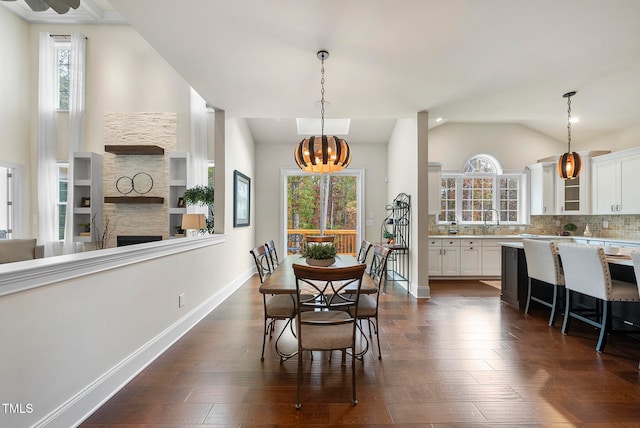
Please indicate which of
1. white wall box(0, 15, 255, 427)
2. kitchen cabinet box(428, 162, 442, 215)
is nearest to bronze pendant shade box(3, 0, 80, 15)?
white wall box(0, 15, 255, 427)

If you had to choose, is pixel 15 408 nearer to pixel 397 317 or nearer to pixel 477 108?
pixel 397 317

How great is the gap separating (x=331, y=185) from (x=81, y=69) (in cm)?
530

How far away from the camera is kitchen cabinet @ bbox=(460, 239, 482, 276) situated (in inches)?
225

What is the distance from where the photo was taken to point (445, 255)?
571 centimetres

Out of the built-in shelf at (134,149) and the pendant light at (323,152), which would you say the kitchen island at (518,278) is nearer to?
the pendant light at (323,152)

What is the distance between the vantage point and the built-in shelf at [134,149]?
524cm

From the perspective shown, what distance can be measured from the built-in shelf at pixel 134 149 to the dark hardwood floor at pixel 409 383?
3476 mm

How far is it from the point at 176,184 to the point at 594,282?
19.0 feet

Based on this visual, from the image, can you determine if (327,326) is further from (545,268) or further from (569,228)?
(569,228)

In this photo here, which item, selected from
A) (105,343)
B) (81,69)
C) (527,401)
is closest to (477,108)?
(527,401)

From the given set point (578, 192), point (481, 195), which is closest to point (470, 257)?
point (481, 195)

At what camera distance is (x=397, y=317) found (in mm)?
3678

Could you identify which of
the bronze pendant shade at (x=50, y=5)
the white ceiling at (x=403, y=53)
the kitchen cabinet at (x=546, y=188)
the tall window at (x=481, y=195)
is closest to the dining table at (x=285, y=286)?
the bronze pendant shade at (x=50, y=5)

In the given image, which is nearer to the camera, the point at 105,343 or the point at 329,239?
the point at 105,343
